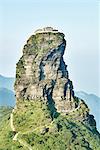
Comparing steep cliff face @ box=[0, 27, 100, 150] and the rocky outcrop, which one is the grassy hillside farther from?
the rocky outcrop

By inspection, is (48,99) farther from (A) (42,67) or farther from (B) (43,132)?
(B) (43,132)

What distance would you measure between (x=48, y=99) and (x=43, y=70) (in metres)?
3.96

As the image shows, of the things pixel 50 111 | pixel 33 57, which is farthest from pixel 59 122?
pixel 33 57

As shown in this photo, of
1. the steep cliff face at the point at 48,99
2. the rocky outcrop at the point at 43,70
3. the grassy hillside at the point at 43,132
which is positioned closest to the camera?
the grassy hillside at the point at 43,132

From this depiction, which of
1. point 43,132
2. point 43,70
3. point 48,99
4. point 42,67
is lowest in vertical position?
point 43,132

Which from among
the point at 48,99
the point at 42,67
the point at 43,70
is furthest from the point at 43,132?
the point at 42,67

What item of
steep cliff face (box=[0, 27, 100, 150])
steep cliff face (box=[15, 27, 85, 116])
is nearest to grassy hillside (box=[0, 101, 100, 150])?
steep cliff face (box=[0, 27, 100, 150])

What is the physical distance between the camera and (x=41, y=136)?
75562mm

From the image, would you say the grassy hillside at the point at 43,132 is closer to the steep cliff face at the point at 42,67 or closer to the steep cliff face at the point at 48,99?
the steep cliff face at the point at 48,99

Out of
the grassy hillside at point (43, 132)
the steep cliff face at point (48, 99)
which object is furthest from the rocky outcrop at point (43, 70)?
the grassy hillside at point (43, 132)

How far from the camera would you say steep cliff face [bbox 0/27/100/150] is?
77500 mm

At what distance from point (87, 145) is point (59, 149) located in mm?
5532

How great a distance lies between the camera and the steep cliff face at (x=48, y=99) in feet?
254

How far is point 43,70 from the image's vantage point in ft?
263
